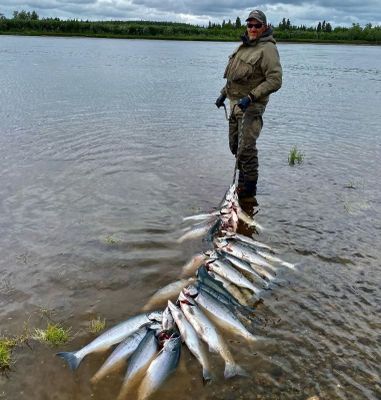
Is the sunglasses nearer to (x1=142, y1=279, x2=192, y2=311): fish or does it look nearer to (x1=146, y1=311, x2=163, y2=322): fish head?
(x1=142, y1=279, x2=192, y2=311): fish

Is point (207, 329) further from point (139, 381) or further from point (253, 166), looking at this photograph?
point (253, 166)

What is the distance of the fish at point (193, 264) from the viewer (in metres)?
6.86

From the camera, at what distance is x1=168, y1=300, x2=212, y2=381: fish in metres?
4.90

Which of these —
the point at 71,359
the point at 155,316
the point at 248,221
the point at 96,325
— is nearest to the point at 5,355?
the point at 71,359

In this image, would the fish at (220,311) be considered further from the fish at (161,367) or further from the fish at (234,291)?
the fish at (161,367)

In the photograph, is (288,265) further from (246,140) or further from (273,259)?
(246,140)

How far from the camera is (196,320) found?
5.43m

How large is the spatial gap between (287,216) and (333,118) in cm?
1198

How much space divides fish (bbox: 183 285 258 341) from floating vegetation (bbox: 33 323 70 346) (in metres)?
1.52

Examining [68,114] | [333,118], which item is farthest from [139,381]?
[333,118]

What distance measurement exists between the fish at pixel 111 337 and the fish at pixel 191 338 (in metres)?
0.20

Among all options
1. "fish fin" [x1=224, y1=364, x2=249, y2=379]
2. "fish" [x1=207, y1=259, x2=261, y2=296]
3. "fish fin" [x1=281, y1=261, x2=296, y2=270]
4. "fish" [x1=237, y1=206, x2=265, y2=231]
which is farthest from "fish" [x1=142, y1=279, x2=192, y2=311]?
"fish" [x1=237, y1=206, x2=265, y2=231]

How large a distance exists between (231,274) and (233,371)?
6.04 feet

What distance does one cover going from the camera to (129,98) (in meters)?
22.6
